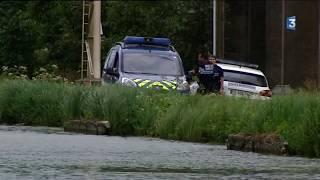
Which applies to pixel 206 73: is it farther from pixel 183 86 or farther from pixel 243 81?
pixel 183 86

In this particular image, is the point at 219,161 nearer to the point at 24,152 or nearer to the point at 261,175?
the point at 261,175

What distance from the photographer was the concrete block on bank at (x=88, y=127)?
58.6ft

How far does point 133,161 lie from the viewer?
11961mm

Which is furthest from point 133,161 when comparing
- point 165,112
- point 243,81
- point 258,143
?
point 243,81

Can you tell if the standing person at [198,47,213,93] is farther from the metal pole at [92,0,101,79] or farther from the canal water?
the canal water

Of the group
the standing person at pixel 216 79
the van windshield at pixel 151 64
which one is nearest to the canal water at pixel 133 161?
the van windshield at pixel 151 64

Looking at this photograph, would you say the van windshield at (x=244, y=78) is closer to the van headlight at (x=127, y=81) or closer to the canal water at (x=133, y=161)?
the van headlight at (x=127, y=81)

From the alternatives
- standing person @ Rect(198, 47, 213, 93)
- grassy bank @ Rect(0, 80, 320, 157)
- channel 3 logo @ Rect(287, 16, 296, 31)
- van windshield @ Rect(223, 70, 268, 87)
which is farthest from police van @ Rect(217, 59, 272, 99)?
channel 3 logo @ Rect(287, 16, 296, 31)

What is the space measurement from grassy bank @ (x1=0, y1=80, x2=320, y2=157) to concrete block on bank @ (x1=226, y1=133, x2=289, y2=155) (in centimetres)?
22

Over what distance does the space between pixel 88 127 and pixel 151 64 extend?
4.96 m

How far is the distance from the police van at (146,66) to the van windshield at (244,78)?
2.25m

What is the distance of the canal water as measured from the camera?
33.9 feet

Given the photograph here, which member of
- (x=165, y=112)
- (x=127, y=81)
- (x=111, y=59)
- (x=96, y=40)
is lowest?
(x=165, y=112)

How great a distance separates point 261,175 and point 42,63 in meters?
31.6
